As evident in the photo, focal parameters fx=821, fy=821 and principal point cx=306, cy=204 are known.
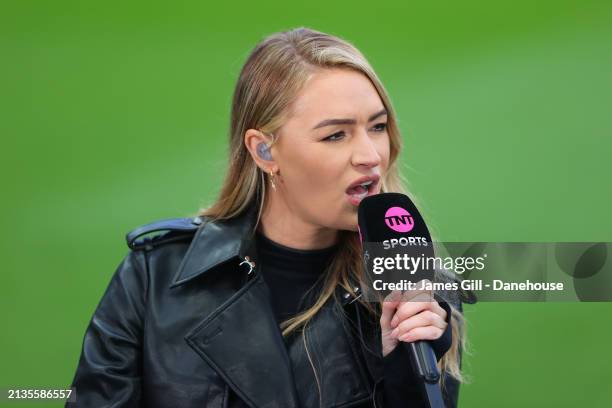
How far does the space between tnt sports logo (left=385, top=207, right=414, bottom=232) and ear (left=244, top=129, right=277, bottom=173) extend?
15.1 inches

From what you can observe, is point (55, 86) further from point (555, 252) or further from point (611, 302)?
point (611, 302)

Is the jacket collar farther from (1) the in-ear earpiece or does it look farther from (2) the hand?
(2) the hand

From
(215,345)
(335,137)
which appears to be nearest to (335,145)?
(335,137)

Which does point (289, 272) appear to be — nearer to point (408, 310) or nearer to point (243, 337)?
point (243, 337)

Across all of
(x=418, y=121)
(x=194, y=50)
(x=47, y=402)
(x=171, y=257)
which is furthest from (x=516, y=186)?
(x=47, y=402)

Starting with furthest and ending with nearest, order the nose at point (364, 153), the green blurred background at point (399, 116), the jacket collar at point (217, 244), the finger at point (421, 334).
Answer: the green blurred background at point (399, 116) → the jacket collar at point (217, 244) → the nose at point (364, 153) → the finger at point (421, 334)

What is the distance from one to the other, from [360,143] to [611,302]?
134cm

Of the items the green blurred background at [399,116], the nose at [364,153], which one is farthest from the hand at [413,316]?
the green blurred background at [399,116]

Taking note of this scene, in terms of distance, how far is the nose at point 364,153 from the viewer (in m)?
1.37

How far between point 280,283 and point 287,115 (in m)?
0.31

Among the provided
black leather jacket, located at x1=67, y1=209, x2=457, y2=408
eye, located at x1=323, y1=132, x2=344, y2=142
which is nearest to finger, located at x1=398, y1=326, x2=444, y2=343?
black leather jacket, located at x1=67, y1=209, x2=457, y2=408

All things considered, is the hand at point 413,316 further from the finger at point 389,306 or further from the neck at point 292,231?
the neck at point 292,231

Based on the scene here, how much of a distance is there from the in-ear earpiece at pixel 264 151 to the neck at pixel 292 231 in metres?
0.09

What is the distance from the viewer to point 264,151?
4.97ft
